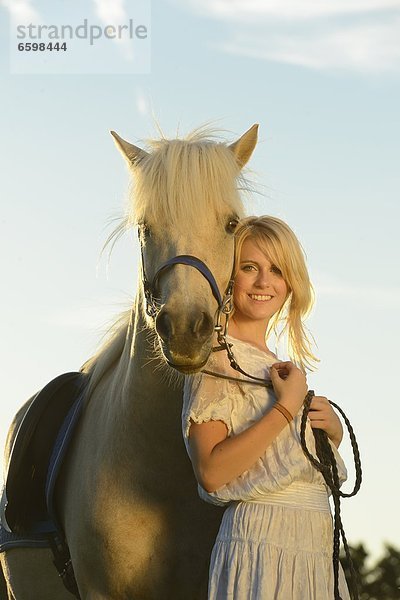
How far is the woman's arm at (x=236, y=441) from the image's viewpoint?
13.9 ft

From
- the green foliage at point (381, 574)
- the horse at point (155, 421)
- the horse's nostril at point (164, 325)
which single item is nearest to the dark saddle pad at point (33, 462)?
the horse at point (155, 421)

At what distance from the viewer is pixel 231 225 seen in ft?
15.5

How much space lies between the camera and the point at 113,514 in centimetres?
516

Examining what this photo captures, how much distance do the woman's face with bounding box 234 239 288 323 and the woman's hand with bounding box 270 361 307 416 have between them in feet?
1.05

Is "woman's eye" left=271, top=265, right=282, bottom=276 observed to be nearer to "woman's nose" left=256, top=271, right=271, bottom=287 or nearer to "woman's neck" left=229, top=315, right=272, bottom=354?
"woman's nose" left=256, top=271, right=271, bottom=287

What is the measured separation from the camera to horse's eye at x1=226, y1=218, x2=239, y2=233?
4719mm

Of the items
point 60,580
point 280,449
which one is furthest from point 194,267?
point 60,580

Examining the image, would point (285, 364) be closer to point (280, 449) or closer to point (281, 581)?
point (280, 449)

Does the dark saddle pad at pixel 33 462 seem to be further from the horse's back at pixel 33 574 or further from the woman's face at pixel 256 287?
the woman's face at pixel 256 287

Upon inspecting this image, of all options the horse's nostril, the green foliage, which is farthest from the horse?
the green foliage

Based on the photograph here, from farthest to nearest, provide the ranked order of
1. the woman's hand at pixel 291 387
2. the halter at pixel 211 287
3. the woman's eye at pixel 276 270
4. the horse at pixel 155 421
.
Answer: the woman's eye at pixel 276 270 → the horse at pixel 155 421 → the halter at pixel 211 287 → the woman's hand at pixel 291 387

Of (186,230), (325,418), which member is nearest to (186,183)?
(186,230)

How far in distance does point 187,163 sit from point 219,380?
99cm

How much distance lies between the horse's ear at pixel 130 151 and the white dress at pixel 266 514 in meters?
1.17
